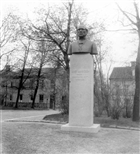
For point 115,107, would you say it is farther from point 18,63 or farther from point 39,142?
point 18,63

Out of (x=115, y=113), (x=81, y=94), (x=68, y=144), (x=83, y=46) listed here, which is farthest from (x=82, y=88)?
(x=115, y=113)

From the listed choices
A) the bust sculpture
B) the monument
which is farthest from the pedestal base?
the bust sculpture

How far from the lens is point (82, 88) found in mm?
8273

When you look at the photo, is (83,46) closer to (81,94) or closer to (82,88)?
(82,88)

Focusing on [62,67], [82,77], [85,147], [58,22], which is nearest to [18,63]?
[62,67]

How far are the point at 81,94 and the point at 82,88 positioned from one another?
0.23 metres

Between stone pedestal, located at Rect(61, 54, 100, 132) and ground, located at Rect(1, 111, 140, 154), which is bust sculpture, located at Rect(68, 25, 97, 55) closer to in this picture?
stone pedestal, located at Rect(61, 54, 100, 132)

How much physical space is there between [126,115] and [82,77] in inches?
303

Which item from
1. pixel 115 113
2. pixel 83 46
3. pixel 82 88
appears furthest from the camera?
pixel 115 113

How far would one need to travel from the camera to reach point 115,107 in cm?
1346

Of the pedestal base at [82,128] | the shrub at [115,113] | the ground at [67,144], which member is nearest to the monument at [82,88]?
the pedestal base at [82,128]

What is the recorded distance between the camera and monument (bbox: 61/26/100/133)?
823 centimetres

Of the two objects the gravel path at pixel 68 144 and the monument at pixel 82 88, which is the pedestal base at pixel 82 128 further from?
the gravel path at pixel 68 144

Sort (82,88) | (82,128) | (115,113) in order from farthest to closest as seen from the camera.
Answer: (115,113)
(82,88)
(82,128)
